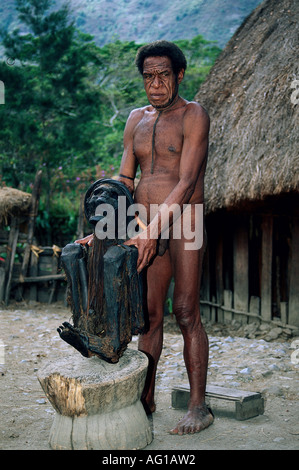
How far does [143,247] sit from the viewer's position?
2836 millimetres

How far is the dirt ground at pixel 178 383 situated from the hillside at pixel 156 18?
23.1m

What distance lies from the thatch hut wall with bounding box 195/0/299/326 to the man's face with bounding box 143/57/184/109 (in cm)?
260

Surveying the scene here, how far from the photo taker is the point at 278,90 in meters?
6.00

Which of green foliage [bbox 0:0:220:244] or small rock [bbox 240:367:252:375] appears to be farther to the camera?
green foliage [bbox 0:0:220:244]

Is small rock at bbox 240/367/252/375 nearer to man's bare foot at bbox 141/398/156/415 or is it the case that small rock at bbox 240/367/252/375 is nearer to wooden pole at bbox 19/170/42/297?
man's bare foot at bbox 141/398/156/415

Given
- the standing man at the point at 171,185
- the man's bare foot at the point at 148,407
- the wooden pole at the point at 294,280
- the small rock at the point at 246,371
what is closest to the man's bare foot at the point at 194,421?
the standing man at the point at 171,185

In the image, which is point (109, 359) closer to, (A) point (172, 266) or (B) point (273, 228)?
(A) point (172, 266)

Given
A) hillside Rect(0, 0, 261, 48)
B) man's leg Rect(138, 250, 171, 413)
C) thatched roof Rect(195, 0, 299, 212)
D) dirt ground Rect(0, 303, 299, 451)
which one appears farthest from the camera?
hillside Rect(0, 0, 261, 48)

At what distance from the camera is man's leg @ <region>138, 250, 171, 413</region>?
3.29 metres

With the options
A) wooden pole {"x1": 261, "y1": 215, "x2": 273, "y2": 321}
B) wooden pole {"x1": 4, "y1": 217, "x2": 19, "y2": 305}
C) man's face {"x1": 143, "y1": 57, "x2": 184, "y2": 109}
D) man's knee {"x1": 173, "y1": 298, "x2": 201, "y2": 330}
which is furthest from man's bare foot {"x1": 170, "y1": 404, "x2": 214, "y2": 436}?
wooden pole {"x1": 4, "y1": 217, "x2": 19, "y2": 305}

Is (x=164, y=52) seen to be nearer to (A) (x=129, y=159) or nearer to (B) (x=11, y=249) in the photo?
(A) (x=129, y=159)

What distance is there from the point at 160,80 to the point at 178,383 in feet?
7.84

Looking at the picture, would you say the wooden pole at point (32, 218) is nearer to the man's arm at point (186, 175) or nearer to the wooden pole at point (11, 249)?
the wooden pole at point (11, 249)
